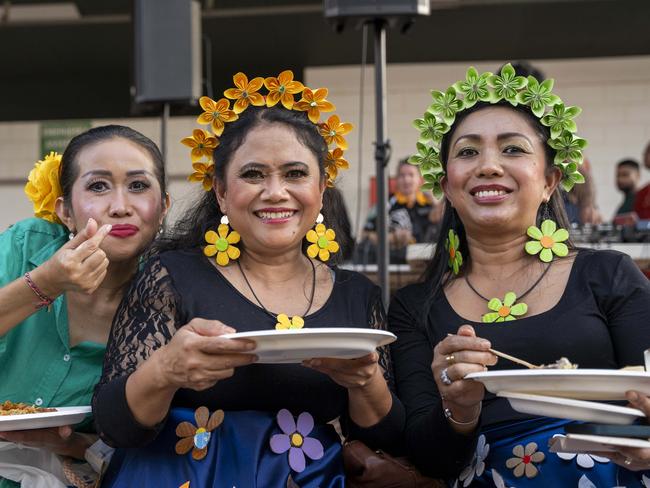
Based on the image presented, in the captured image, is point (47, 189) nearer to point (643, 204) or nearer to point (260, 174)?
point (260, 174)

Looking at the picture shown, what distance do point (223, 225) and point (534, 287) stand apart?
35.4 inches

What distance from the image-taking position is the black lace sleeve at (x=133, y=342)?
2354 millimetres

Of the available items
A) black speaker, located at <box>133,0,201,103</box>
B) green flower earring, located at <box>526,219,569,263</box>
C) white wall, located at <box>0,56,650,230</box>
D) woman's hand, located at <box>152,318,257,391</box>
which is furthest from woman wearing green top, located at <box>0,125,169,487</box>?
white wall, located at <box>0,56,650,230</box>

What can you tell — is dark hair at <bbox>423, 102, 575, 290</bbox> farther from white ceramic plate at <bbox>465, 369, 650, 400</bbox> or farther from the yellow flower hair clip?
the yellow flower hair clip

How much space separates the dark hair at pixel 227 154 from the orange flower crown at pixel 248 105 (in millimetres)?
20

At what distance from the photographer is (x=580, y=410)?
2.05m

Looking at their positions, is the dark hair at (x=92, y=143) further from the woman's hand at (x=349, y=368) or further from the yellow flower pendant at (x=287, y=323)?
the woman's hand at (x=349, y=368)

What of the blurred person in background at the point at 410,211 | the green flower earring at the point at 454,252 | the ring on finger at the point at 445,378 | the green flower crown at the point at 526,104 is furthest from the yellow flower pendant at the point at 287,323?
the blurred person in background at the point at 410,211

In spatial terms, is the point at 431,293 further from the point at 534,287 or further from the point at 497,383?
the point at 497,383

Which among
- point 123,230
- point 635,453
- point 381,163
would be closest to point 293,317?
point 123,230

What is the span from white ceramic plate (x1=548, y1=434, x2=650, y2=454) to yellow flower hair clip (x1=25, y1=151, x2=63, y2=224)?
180cm

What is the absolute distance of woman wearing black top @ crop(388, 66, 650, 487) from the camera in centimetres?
248

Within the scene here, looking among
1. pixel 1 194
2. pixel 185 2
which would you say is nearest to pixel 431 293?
pixel 185 2

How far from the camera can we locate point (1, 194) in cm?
1090
